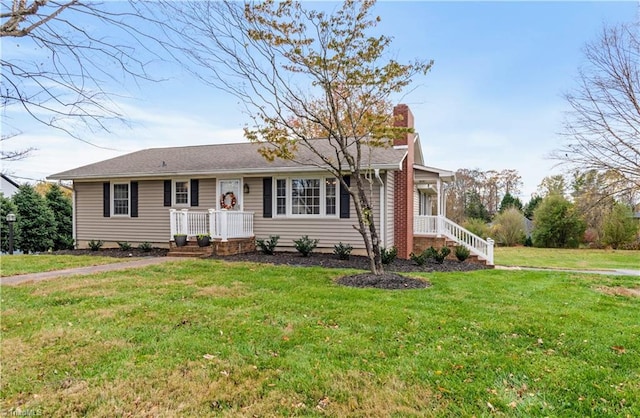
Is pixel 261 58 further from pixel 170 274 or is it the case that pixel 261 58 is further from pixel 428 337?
pixel 428 337

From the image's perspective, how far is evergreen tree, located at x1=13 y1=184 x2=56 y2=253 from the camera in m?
15.7

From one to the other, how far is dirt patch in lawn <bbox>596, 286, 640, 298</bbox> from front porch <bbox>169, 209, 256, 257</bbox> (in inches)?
372

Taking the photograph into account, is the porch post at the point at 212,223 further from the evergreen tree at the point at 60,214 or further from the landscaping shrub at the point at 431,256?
the evergreen tree at the point at 60,214

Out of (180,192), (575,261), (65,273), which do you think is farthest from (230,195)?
(575,261)

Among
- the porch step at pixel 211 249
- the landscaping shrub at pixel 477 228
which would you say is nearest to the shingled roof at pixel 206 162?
the porch step at pixel 211 249

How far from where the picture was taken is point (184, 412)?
2742mm

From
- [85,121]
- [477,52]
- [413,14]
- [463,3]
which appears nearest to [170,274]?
[85,121]

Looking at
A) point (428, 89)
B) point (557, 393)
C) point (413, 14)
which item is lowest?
point (557, 393)

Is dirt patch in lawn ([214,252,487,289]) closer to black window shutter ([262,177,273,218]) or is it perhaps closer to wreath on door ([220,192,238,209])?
black window shutter ([262,177,273,218])

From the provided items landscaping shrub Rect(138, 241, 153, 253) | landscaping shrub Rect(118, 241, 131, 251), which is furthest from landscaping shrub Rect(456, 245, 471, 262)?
landscaping shrub Rect(118, 241, 131, 251)

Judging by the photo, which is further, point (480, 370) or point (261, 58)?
point (261, 58)

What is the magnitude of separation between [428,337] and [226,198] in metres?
10.2

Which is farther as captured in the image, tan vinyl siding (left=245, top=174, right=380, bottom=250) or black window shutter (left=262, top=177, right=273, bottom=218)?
black window shutter (left=262, top=177, right=273, bottom=218)

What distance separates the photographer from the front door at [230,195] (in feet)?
43.2
